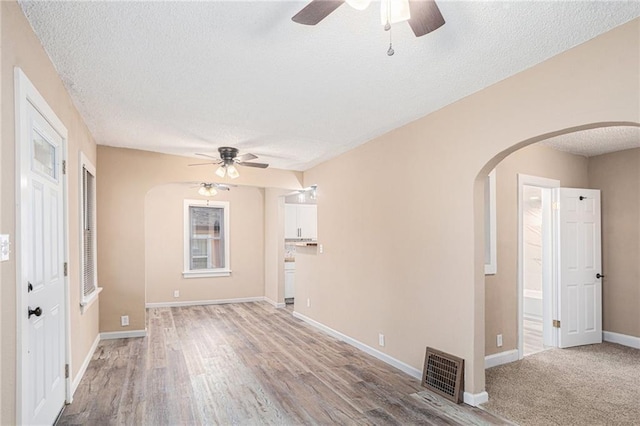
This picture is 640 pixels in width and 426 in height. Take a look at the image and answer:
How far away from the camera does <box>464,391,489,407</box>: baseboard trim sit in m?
3.00

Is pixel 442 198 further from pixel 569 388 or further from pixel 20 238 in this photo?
pixel 20 238

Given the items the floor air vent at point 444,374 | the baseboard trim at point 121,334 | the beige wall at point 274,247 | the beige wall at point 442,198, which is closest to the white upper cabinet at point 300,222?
the beige wall at point 274,247

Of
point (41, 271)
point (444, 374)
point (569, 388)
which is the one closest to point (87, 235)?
point (41, 271)

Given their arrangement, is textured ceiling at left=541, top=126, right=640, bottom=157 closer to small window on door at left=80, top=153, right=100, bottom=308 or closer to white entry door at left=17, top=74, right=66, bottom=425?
white entry door at left=17, top=74, right=66, bottom=425

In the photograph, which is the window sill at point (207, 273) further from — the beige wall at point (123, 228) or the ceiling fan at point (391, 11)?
the ceiling fan at point (391, 11)

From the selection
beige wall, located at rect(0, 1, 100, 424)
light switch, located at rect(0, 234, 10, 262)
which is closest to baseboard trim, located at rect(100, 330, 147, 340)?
beige wall, located at rect(0, 1, 100, 424)

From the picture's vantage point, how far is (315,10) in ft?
5.08

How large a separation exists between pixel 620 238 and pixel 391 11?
5192 millimetres

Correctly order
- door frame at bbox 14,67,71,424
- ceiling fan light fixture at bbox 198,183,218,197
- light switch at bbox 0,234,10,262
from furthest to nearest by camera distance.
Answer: ceiling fan light fixture at bbox 198,183,218,197
door frame at bbox 14,67,71,424
light switch at bbox 0,234,10,262

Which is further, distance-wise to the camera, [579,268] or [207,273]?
[207,273]

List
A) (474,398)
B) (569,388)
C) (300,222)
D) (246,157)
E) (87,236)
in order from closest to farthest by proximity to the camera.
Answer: (474,398) → (569,388) → (87,236) → (246,157) → (300,222)

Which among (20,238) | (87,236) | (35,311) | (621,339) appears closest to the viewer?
(20,238)

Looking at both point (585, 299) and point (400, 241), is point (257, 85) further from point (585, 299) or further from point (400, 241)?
point (585, 299)

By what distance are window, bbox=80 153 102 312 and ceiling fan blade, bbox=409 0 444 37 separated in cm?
344
